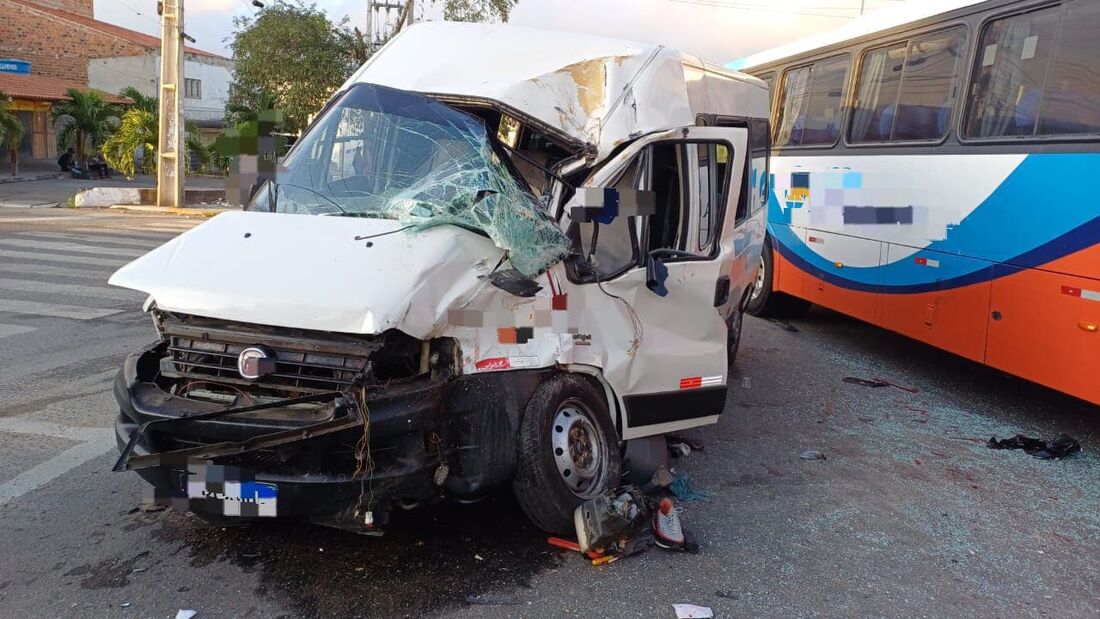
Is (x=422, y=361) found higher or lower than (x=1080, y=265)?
lower

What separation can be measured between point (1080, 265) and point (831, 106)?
426 cm

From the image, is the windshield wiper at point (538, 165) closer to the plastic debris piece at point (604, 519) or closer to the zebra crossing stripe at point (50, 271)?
the plastic debris piece at point (604, 519)

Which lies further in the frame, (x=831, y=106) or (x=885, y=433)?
(x=831, y=106)

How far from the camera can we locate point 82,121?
35.5 m

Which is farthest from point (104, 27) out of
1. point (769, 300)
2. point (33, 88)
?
point (769, 300)

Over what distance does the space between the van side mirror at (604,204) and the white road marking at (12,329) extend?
20.6 ft

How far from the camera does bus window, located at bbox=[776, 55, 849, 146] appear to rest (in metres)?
9.73

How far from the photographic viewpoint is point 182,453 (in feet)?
11.6

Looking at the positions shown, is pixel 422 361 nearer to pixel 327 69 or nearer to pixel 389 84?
pixel 389 84

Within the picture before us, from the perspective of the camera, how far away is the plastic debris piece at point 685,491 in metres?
5.11

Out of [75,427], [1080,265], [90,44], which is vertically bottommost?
[75,427]

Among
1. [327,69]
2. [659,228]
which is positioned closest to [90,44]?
[327,69]

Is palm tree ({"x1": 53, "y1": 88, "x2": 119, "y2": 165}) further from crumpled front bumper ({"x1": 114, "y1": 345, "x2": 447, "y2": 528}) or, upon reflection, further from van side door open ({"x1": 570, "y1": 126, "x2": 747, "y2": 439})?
crumpled front bumper ({"x1": 114, "y1": 345, "x2": 447, "y2": 528})

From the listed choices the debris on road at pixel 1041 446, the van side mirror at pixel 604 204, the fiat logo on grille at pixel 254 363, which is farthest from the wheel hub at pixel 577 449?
the debris on road at pixel 1041 446
